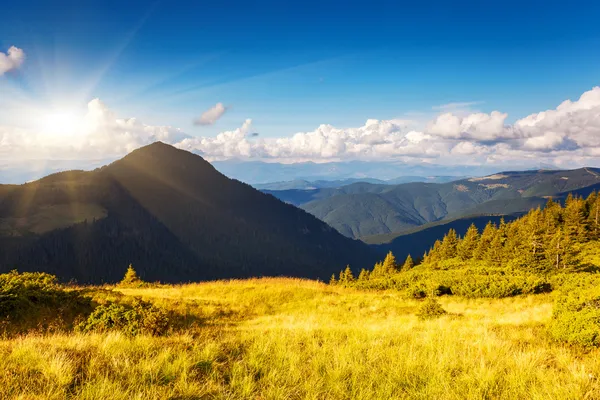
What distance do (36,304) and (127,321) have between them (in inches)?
222

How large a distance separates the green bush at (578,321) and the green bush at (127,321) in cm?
1209

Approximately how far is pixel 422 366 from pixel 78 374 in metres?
6.26

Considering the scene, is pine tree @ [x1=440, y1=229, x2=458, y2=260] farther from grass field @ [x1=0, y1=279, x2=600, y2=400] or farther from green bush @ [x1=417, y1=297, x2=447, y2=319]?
grass field @ [x1=0, y1=279, x2=600, y2=400]

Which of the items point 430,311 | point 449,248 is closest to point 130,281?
point 430,311

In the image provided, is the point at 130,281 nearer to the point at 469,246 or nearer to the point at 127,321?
the point at 127,321

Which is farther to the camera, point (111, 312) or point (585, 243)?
point (585, 243)

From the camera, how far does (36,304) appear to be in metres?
13.4

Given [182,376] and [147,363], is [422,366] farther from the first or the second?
[147,363]

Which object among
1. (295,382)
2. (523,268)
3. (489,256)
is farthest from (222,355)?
(489,256)

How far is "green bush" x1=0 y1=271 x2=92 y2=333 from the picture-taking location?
11742 millimetres

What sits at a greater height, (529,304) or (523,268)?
(529,304)

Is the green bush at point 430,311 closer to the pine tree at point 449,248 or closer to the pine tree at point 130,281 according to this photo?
the pine tree at point 130,281

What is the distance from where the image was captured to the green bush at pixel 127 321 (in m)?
10.3

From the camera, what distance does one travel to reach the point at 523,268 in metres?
31.2
